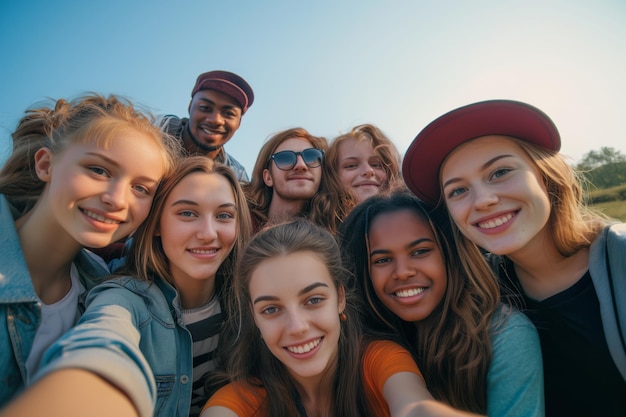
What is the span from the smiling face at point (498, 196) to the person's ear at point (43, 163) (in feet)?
10.1

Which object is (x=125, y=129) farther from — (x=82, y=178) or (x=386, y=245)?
(x=386, y=245)

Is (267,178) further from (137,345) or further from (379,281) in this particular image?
(137,345)

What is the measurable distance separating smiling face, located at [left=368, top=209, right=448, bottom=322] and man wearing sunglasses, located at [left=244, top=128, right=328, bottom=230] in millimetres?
2205

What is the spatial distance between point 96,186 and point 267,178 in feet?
10.4

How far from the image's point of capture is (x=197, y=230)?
280 cm

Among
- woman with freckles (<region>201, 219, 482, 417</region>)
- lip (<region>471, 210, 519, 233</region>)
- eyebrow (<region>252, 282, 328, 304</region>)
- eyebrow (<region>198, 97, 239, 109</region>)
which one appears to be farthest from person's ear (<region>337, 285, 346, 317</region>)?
eyebrow (<region>198, 97, 239, 109</region>)

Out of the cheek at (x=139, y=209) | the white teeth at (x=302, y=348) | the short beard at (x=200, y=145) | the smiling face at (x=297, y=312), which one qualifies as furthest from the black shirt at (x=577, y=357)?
the short beard at (x=200, y=145)

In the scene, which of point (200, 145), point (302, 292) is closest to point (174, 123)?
point (200, 145)

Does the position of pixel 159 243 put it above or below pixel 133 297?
above

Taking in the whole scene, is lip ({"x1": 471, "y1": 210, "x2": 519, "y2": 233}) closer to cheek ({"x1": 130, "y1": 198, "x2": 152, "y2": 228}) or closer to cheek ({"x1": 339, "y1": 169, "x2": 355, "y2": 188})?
cheek ({"x1": 130, "y1": 198, "x2": 152, "y2": 228})

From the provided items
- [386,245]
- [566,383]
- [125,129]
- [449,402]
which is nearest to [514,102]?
[386,245]

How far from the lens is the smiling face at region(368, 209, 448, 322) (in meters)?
2.72

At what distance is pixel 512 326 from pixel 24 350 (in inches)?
128

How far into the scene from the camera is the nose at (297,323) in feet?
7.23
